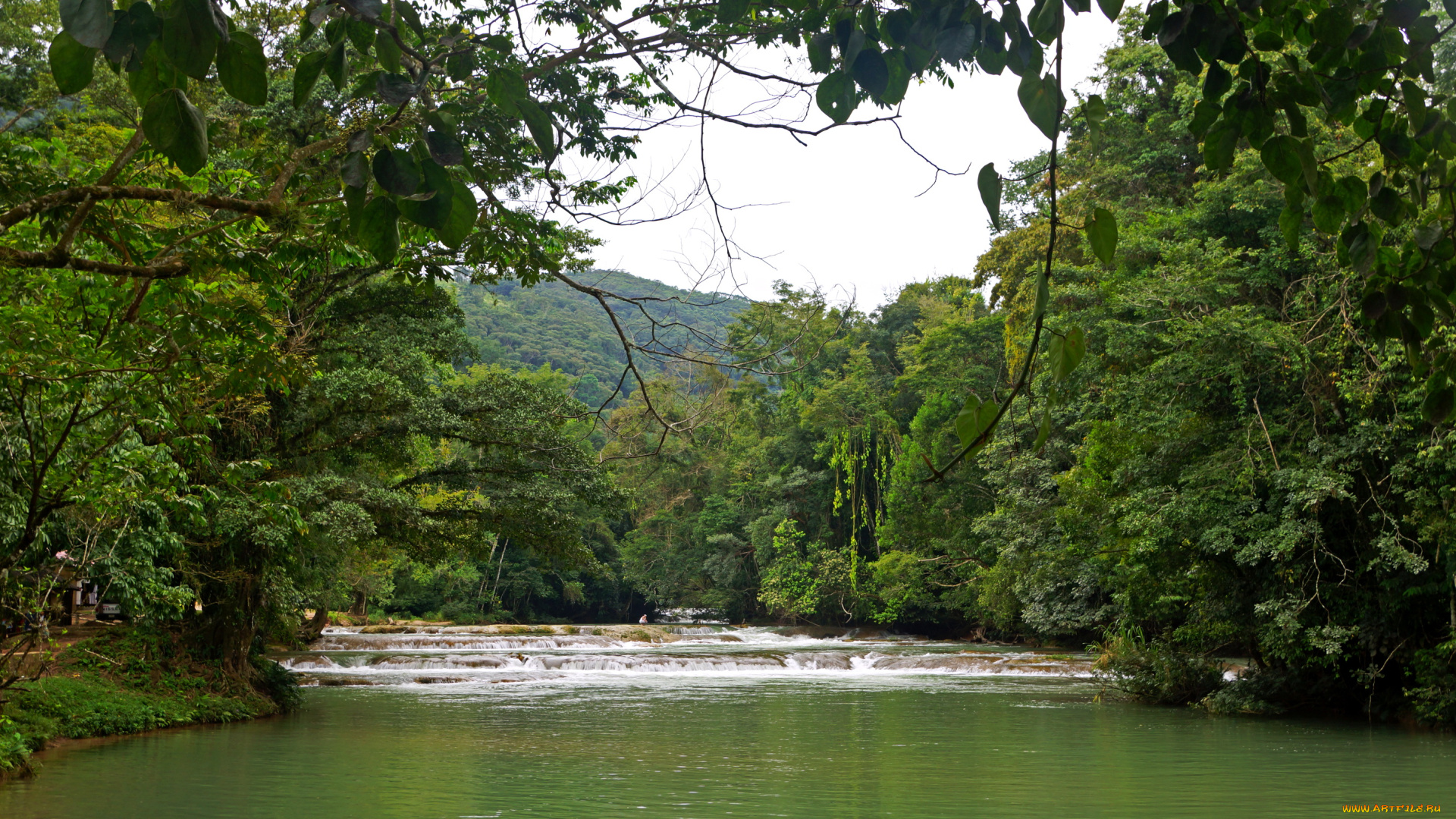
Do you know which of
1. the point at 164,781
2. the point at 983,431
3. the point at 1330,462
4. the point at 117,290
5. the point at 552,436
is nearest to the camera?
the point at 983,431

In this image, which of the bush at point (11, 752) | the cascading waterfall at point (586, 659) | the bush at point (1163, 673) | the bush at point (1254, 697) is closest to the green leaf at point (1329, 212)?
the bush at point (11, 752)

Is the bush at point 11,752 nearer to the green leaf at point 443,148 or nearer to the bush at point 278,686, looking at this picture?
the bush at point 278,686

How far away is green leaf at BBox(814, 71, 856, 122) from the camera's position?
4.34 ft

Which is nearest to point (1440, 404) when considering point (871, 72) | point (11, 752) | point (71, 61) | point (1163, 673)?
point (871, 72)

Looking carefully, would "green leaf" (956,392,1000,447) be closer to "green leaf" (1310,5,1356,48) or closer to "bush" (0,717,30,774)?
"green leaf" (1310,5,1356,48)

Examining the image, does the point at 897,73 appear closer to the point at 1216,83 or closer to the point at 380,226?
the point at 1216,83

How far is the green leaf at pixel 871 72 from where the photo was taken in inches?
48.9

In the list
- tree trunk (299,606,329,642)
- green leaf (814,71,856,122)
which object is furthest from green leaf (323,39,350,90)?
tree trunk (299,606,329,642)

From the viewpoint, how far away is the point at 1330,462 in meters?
11.1

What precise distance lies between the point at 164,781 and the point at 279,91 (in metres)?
8.48

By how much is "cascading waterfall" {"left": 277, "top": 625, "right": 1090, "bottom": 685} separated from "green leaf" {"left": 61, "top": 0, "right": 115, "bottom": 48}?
17913 mm

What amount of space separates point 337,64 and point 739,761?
28.9ft

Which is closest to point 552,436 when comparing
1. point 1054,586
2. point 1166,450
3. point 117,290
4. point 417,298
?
point 417,298

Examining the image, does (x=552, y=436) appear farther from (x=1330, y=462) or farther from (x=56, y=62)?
(x=56, y=62)
